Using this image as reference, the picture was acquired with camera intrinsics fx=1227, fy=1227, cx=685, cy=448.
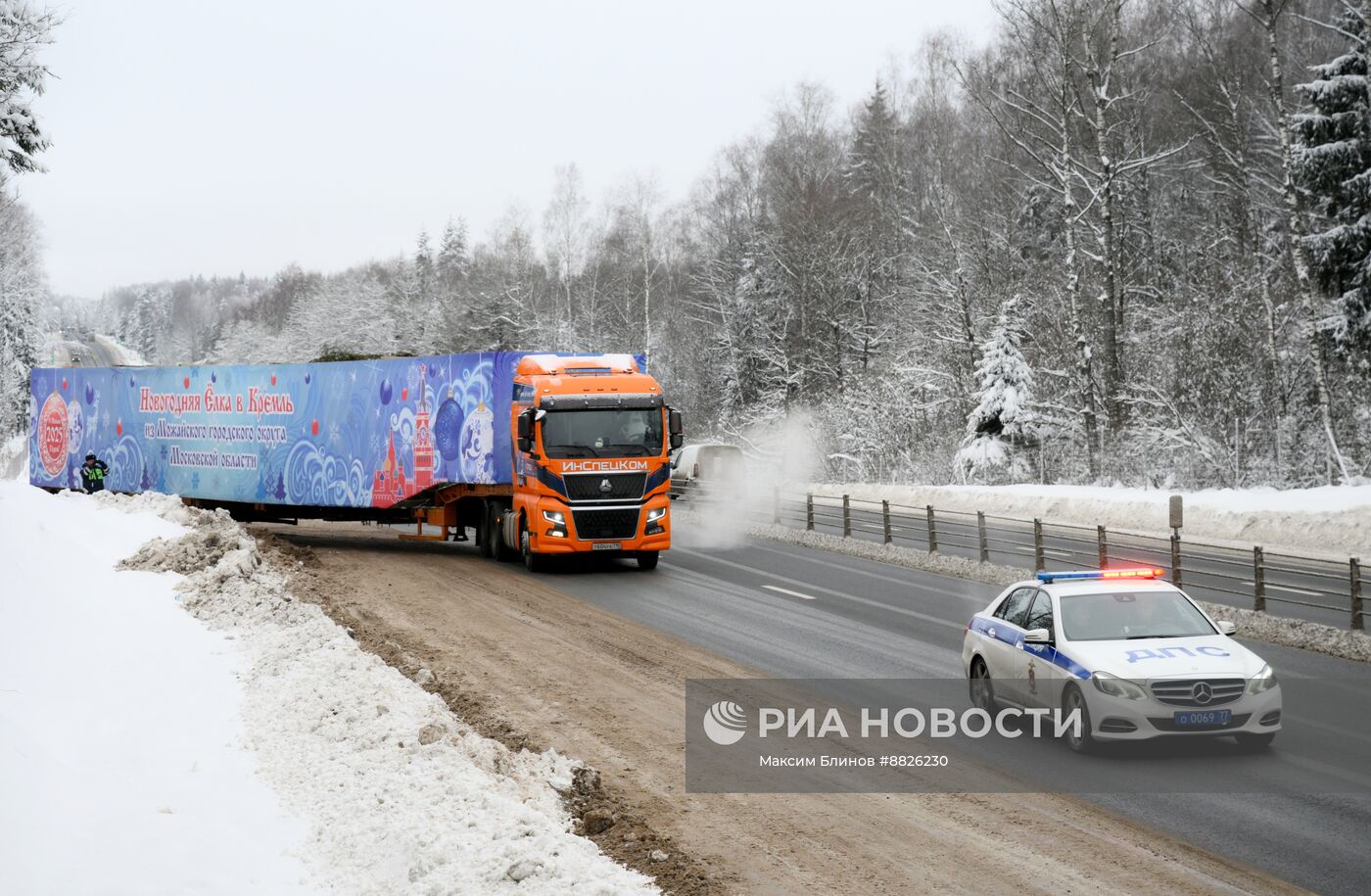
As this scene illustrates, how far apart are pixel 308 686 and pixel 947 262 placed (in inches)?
1652

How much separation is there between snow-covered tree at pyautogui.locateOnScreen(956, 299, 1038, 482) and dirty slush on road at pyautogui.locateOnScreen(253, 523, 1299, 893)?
84.4 ft

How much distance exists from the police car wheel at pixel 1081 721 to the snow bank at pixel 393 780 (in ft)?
14.6

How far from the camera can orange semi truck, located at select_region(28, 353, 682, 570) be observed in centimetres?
2284

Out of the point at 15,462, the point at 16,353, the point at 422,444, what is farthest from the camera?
the point at 16,353

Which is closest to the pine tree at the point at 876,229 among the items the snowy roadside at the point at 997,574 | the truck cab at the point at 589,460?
the snowy roadside at the point at 997,574

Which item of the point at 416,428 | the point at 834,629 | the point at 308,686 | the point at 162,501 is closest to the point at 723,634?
the point at 834,629

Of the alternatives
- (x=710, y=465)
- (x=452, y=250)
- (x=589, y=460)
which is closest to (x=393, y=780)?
(x=589, y=460)

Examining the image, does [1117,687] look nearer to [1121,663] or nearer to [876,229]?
[1121,663]

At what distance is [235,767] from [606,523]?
528 inches

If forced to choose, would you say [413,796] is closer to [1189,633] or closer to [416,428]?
[1189,633]

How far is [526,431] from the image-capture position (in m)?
22.4

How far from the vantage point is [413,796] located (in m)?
8.81

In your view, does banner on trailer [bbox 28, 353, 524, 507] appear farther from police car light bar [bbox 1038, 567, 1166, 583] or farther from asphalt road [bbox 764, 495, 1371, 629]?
police car light bar [bbox 1038, 567, 1166, 583]

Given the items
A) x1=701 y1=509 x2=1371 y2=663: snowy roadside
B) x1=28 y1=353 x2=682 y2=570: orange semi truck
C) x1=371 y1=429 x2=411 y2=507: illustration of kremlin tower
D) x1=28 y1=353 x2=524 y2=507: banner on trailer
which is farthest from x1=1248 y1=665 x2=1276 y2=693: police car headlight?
x1=371 y1=429 x2=411 y2=507: illustration of kremlin tower
